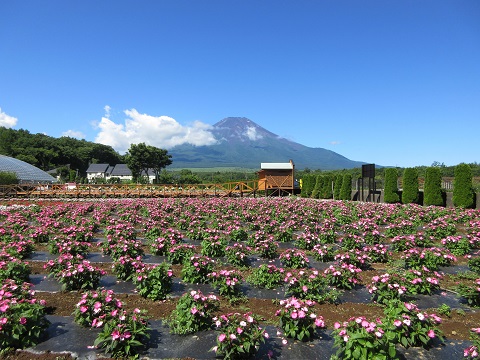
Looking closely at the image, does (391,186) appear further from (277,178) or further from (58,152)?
(58,152)

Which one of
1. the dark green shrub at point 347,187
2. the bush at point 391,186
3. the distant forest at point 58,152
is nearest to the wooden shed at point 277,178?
the dark green shrub at point 347,187

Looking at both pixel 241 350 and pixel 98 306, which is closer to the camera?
pixel 241 350

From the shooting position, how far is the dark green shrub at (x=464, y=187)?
17.0 m

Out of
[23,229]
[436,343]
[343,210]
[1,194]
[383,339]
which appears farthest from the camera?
[1,194]

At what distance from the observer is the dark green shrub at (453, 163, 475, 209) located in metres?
17.0

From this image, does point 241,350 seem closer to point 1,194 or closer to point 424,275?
point 424,275

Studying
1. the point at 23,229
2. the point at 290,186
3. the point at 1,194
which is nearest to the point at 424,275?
the point at 23,229

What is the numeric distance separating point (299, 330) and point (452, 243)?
6.09 m

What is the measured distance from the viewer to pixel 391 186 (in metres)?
21.3

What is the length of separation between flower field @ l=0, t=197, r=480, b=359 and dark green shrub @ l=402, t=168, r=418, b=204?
11036 mm

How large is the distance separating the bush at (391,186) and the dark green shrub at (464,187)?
3.97 meters

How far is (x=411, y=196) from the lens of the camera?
20.0m

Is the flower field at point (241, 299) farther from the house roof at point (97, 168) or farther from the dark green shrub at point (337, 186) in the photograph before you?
the house roof at point (97, 168)

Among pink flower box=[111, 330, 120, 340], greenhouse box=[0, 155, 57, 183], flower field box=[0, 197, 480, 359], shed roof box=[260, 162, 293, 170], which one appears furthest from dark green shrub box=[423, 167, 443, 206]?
greenhouse box=[0, 155, 57, 183]
